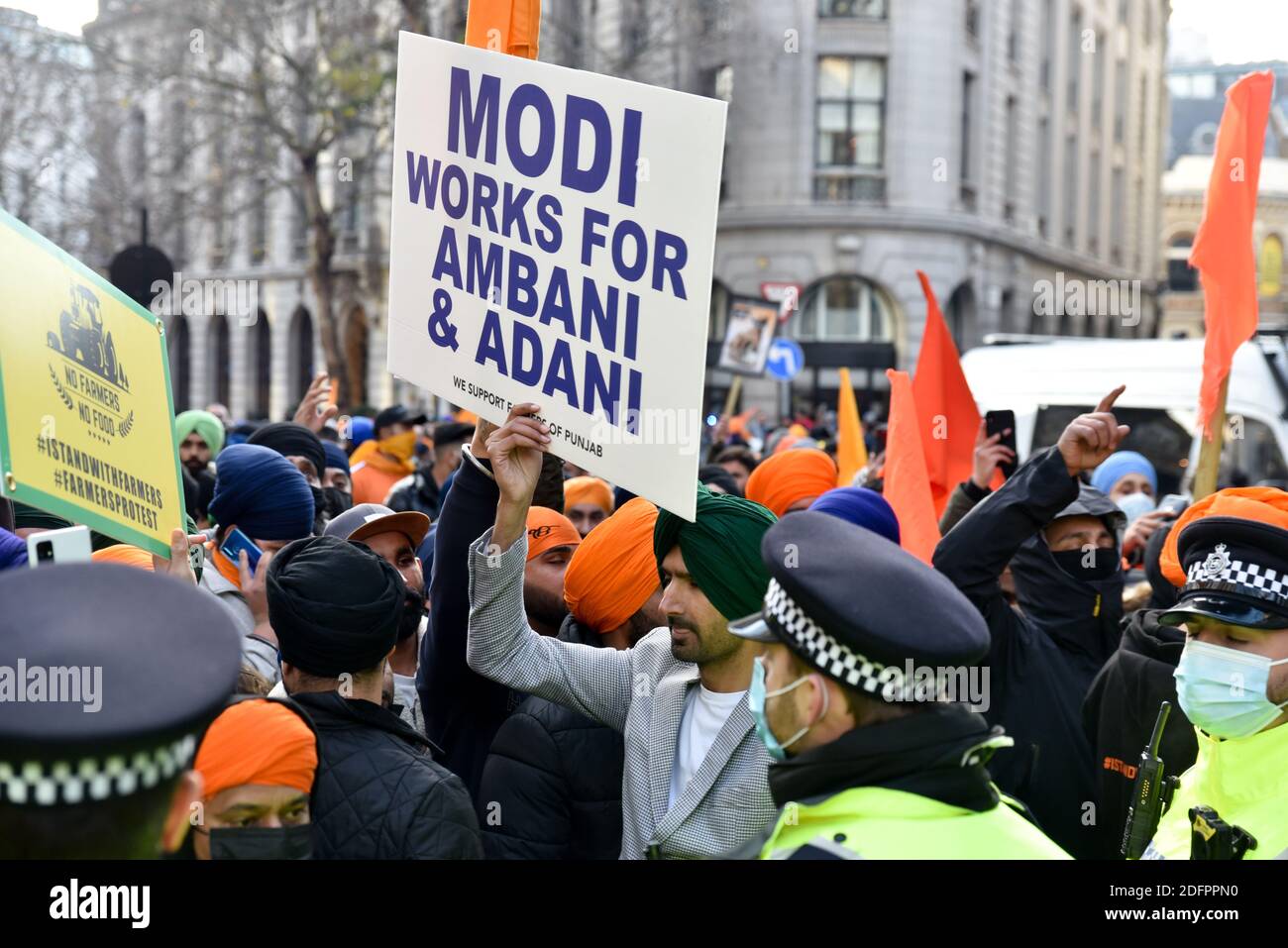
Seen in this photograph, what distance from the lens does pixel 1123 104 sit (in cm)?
4050

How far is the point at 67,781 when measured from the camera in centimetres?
152

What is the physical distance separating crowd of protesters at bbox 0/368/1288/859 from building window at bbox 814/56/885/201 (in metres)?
24.7

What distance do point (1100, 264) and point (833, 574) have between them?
129 ft

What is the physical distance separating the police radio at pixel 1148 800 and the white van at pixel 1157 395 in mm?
8031

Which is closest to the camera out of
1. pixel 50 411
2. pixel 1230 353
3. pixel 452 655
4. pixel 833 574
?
pixel 833 574

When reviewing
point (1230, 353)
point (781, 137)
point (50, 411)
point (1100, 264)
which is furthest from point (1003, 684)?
point (1100, 264)

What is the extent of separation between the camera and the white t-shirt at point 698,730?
113 inches

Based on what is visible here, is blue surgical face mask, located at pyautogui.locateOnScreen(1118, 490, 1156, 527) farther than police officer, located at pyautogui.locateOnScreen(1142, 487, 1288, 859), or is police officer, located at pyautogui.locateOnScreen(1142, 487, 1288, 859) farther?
blue surgical face mask, located at pyautogui.locateOnScreen(1118, 490, 1156, 527)

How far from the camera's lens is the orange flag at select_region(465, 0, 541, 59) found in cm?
335

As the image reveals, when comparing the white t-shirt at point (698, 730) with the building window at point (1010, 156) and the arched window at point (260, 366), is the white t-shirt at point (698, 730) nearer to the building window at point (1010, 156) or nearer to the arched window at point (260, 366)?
the building window at point (1010, 156)

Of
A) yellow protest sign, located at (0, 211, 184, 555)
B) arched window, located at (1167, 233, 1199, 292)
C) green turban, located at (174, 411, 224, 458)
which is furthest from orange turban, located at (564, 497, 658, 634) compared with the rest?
arched window, located at (1167, 233, 1199, 292)

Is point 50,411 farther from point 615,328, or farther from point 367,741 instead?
point 615,328

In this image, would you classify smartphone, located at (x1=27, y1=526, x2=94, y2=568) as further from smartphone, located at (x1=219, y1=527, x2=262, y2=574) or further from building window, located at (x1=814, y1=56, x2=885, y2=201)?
building window, located at (x1=814, y1=56, x2=885, y2=201)

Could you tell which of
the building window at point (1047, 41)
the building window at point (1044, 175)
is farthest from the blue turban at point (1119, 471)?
the building window at point (1047, 41)
